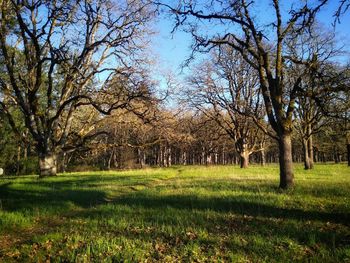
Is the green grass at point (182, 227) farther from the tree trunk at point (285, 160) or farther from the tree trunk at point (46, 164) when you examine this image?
the tree trunk at point (46, 164)

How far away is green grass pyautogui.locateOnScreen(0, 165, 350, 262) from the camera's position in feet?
19.6

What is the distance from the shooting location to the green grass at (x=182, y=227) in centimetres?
599

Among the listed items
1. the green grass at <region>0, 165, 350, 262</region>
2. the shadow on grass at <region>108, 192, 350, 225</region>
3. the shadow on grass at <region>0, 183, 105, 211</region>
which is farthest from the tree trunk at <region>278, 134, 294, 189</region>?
the shadow on grass at <region>0, 183, 105, 211</region>

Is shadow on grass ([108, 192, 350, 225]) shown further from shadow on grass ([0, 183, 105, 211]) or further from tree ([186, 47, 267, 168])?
tree ([186, 47, 267, 168])

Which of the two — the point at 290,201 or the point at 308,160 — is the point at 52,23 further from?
the point at 308,160

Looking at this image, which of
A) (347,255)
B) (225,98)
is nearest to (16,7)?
(347,255)

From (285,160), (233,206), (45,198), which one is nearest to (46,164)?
(45,198)

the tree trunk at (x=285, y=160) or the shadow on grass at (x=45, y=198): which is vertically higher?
the tree trunk at (x=285, y=160)

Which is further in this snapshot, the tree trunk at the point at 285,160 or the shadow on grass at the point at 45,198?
the tree trunk at the point at 285,160

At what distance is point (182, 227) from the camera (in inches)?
300

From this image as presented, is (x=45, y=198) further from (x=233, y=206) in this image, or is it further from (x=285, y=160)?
(x=285, y=160)

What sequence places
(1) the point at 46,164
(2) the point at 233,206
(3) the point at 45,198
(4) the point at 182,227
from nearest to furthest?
(4) the point at 182,227
(2) the point at 233,206
(3) the point at 45,198
(1) the point at 46,164

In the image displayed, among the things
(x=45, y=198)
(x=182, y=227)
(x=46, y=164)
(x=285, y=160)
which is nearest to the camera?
(x=182, y=227)

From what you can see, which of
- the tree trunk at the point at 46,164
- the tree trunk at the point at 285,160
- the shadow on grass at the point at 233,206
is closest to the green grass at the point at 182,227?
the shadow on grass at the point at 233,206
